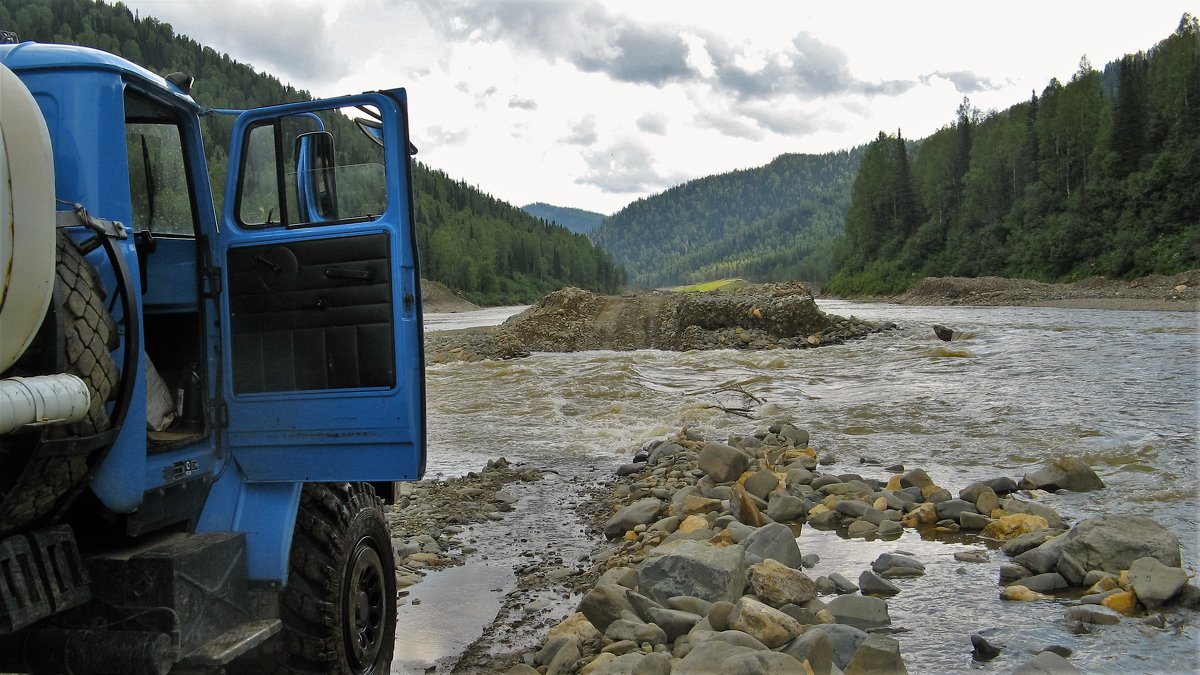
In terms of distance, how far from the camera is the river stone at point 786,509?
777cm

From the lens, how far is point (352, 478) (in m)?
3.82

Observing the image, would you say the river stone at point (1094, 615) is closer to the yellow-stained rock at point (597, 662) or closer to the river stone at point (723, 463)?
the yellow-stained rock at point (597, 662)

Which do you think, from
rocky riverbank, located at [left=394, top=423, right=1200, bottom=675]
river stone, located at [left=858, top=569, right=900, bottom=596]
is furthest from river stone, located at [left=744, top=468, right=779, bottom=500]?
river stone, located at [left=858, top=569, right=900, bottom=596]

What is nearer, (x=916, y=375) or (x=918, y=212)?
(x=916, y=375)

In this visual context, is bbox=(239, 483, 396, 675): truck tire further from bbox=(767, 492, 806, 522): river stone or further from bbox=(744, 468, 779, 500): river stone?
bbox=(744, 468, 779, 500): river stone

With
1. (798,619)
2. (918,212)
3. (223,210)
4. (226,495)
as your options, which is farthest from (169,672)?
(918,212)

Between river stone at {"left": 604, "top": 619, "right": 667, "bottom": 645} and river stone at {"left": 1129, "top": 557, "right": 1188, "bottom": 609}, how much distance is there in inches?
117

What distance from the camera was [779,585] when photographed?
518 centimetres

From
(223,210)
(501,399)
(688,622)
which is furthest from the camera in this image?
(501,399)

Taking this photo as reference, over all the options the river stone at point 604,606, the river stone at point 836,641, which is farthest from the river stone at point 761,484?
the river stone at point 836,641

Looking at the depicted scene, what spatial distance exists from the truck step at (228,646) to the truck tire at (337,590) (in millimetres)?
164

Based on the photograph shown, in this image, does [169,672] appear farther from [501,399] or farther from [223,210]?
[501,399]

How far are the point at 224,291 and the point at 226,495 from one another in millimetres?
968

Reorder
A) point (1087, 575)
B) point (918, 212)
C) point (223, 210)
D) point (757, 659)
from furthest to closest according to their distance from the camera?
point (918, 212) < point (1087, 575) < point (223, 210) < point (757, 659)
